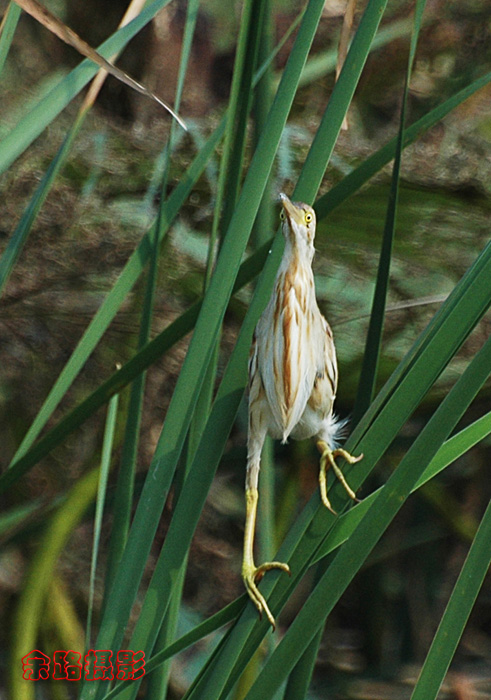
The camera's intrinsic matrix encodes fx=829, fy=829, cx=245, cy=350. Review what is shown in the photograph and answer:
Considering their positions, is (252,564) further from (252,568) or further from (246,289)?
(246,289)

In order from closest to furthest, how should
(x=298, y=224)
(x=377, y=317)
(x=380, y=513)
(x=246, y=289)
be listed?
(x=380, y=513), (x=377, y=317), (x=298, y=224), (x=246, y=289)

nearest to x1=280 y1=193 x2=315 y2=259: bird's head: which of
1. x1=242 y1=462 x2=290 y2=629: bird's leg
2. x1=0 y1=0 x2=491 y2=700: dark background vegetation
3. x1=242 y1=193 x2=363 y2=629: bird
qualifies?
x1=242 y1=193 x2=363 y2=629: bird

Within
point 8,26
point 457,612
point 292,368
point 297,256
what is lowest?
point 457,612

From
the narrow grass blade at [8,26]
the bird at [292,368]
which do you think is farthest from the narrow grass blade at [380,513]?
the narrow grass blade at [8,26]

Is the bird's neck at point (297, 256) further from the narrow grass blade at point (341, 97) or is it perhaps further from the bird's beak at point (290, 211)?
the narrow grass blade at point (341, 97)

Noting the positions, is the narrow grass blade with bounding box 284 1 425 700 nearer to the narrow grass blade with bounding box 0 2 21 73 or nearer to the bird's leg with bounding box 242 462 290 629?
the bird's leg with bounding box 242 462 290 629

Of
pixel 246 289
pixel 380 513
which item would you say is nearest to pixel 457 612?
pixel 380 513
